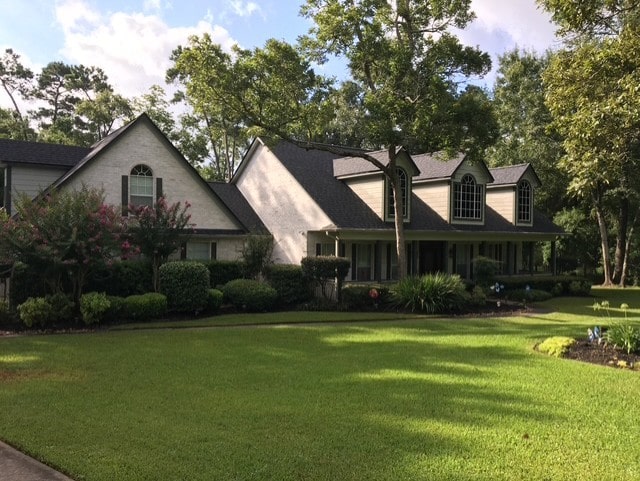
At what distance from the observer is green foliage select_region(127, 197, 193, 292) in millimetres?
16938

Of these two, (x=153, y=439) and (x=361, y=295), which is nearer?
(x=153, y=439)

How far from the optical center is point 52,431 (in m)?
5.91

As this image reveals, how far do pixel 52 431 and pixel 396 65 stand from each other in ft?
55.4

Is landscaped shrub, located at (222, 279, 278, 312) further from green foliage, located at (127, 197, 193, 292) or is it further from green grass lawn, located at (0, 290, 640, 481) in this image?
green grass lawn, located at (0, 290, 640, 481)

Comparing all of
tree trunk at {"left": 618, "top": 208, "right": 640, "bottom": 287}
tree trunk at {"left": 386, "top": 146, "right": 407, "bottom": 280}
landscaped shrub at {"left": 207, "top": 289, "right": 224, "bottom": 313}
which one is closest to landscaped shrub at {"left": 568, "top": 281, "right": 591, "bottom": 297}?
tree trunk at {"left": 618, "top": 208, "right": 640, "bottom": 287}

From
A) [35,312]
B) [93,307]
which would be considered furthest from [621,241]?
[35,312]

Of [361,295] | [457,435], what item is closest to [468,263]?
[361,295]

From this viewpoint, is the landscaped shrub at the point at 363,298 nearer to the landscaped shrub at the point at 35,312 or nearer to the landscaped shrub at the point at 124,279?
the landscaped shrub at the point at 124,279

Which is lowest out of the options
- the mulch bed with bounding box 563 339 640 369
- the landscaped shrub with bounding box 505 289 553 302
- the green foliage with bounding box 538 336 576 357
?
the landscaped shrub with bounding box 505 289 553 302

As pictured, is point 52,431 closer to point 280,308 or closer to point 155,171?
point 280,308

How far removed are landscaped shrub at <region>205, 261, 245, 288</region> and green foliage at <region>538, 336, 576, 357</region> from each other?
11907mm

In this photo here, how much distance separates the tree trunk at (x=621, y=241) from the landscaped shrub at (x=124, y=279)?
95.9ft

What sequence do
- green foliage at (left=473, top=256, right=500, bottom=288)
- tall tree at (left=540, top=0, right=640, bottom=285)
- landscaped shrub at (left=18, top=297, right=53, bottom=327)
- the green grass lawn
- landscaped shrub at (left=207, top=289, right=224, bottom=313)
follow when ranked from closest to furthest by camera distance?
the green grass lawn → tall tree at (left=540, top=0, right=640, bottom=285) → landscaped shrub at (left=18, top=297, right=53, bottom=327) → landscaped shrub at (left=207, top=289, right=224, bottom=313) → green foliage at (left=473, top=256, right=500, bottom=288)

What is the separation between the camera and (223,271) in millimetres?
19828
